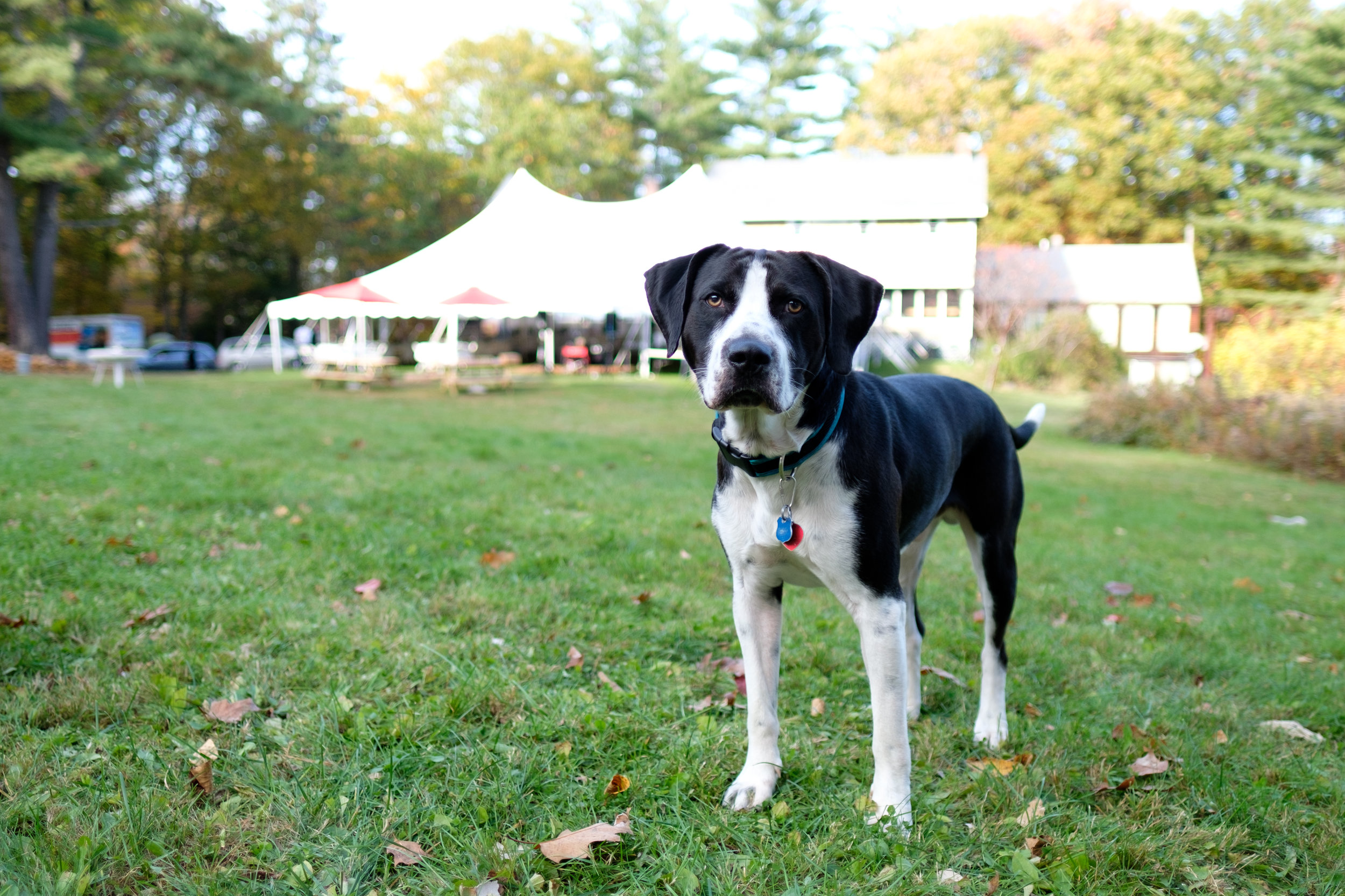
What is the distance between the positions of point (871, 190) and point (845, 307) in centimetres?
3088

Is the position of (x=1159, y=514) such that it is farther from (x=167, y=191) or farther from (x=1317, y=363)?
(x=167, y=191)

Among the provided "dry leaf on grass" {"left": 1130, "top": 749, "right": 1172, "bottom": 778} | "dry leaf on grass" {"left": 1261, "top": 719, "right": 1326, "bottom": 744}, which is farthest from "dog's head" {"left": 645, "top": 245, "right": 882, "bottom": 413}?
"dry leaf on grass" {"left": 1261, "top": 719, "right": 1326, "bottom": 744}

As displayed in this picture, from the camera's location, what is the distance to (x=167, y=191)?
33.0 metres

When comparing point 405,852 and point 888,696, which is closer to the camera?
point 405,852

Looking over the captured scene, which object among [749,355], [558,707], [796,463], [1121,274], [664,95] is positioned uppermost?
[664,95]

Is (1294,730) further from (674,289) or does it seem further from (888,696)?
(674,289)

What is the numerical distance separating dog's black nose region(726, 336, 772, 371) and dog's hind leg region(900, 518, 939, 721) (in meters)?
1.31

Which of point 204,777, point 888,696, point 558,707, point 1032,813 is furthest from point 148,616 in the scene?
point 1032,813

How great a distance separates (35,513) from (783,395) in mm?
4840

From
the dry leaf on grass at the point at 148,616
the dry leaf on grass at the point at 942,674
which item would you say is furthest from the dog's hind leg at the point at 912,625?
the dry leaf on grass at the point at 148,616

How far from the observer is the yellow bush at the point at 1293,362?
42.1 feet

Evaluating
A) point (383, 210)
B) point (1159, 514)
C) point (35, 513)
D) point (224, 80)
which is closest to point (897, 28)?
point (383, 210)

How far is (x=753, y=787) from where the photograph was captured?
2.56 m

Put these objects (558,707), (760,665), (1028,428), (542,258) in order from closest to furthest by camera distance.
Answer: (760,665), (558,707), (1028,428), (542,258)
